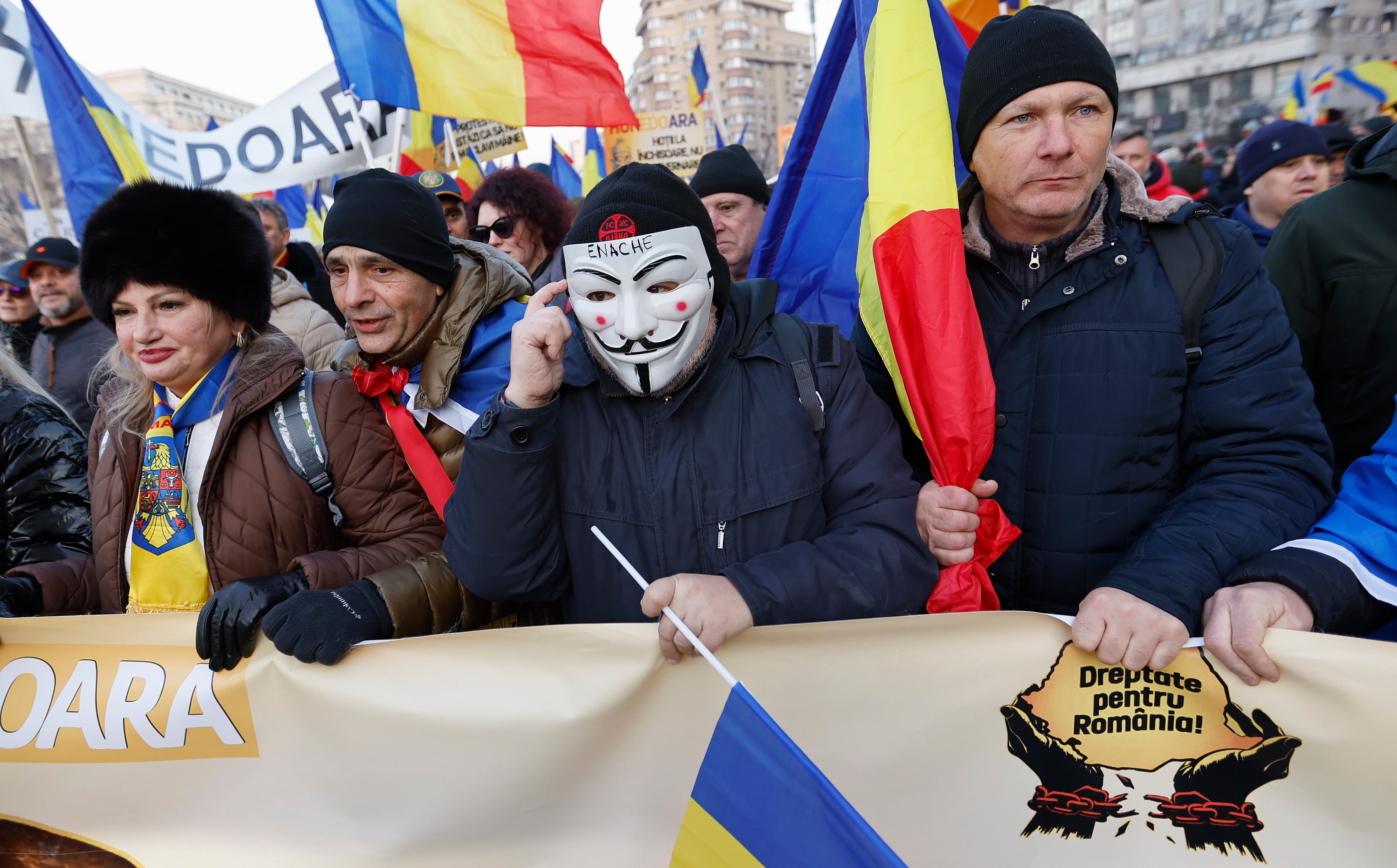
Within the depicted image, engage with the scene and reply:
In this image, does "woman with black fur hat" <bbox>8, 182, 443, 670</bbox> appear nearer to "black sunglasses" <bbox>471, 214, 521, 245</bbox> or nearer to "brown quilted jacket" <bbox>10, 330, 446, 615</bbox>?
"brown quilted jacket" <bbox>10, 330, 446, 615</bbox>

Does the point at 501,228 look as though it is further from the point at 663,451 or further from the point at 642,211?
the point at 663,451

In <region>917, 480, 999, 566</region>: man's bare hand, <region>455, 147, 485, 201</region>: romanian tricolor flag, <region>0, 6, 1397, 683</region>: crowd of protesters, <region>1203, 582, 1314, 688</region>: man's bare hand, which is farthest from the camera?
<region>455, 147, 485, 201</region>: romanian tricolor flag

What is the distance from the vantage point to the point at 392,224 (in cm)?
252

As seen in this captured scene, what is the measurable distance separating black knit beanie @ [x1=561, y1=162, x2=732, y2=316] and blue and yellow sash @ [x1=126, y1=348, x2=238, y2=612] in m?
1.21

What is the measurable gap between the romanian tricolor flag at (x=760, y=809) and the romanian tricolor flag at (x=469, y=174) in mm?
6697

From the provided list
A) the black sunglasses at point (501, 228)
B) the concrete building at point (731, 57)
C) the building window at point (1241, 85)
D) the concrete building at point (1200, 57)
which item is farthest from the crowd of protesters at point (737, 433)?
the concrete building at point (731, 57)

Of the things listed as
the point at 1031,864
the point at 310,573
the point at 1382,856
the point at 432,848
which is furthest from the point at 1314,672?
the point at 310,573

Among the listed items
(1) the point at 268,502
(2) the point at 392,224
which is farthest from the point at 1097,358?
(1) the point at 268,502

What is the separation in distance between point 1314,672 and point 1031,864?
2.06 ft

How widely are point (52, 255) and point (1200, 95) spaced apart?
38427 millimetres

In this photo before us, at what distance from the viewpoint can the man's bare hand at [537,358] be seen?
5.93ft

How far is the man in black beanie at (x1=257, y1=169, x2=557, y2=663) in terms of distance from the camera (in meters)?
2.42

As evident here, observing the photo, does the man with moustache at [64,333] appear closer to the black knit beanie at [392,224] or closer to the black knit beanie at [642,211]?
the black knit beanie at [392,224]

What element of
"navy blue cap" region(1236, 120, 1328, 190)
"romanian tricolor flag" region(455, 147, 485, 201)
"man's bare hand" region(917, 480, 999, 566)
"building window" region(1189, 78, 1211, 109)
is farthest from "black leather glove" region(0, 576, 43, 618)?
"building window" region(1189, 78, 1211, 109)
